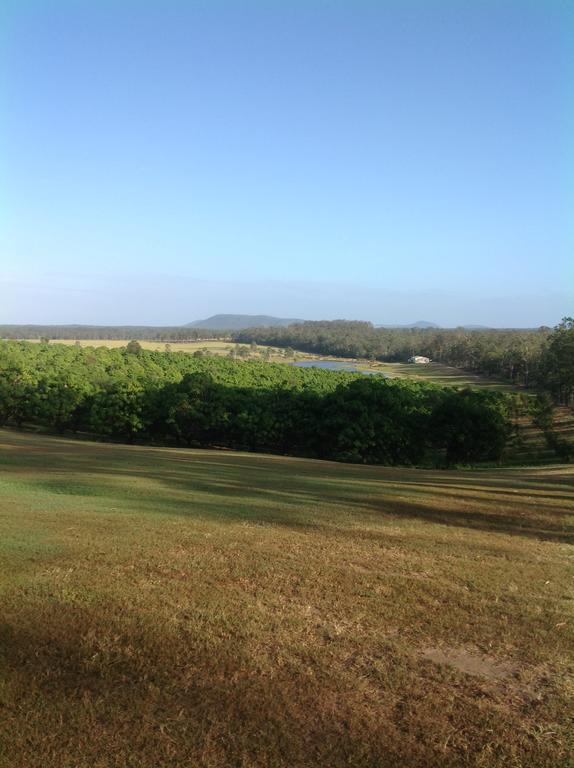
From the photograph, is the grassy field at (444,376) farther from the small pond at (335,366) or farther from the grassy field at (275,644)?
the grassy field at (275,644)

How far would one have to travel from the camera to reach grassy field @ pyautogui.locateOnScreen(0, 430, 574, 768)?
15.3ft

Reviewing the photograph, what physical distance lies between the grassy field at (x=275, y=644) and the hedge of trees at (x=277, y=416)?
142 feet

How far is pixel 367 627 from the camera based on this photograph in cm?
683

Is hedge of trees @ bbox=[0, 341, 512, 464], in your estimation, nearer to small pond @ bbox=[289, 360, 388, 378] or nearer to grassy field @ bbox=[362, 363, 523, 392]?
grassy field @ bbox=[362, 363, 523, 392]

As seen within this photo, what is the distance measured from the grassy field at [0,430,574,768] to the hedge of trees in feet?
142

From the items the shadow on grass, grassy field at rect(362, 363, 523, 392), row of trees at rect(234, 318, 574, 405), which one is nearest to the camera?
the shadow on grass

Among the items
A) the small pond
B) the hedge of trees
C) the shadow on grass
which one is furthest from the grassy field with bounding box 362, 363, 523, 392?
the shadow on grass

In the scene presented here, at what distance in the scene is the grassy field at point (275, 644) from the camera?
15.3ft

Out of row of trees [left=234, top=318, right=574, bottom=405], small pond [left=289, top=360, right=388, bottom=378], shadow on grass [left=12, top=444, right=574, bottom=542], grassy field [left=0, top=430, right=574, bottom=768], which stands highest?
row of trees [left=234, top=318, right=574, bottom=405]

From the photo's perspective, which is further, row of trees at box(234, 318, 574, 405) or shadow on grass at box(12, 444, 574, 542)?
row of trees at box(234, 318, 574, 405)

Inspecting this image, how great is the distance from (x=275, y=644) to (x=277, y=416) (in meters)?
53.1

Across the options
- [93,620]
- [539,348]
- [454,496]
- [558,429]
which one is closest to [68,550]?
[93,620]

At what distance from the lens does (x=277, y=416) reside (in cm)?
5931

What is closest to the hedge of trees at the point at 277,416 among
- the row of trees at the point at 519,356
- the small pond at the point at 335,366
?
the row of trees at the point at 519,356
